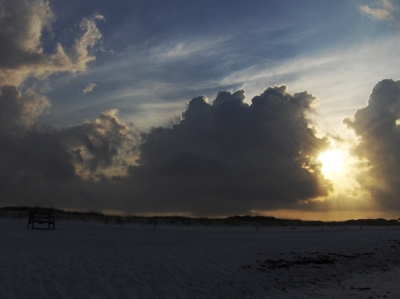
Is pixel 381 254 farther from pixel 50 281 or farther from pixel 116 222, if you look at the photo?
pixel 116 222

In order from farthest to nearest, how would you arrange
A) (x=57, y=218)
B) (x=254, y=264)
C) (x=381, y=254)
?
(x=57, y=218) → (x=381, y=254) → (x=254, y=264)

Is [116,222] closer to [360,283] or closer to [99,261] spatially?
[99,261]

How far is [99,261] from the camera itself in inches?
579

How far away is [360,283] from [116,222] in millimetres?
39711

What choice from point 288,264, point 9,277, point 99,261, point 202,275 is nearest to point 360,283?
point 288,264

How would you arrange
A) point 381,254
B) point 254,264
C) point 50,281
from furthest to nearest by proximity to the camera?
point 381,254 → point 254,264 → point 50,281

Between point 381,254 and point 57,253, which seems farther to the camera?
point 381,254

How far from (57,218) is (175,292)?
129ft

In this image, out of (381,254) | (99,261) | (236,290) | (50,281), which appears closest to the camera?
(50,281)

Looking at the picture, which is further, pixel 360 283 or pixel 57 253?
pixel 57 253

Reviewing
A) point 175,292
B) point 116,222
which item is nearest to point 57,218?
point 116,222

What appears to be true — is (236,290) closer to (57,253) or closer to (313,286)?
(313,286)

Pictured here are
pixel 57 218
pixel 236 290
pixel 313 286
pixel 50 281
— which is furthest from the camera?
pixel 57 218

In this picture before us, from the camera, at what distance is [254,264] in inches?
634
